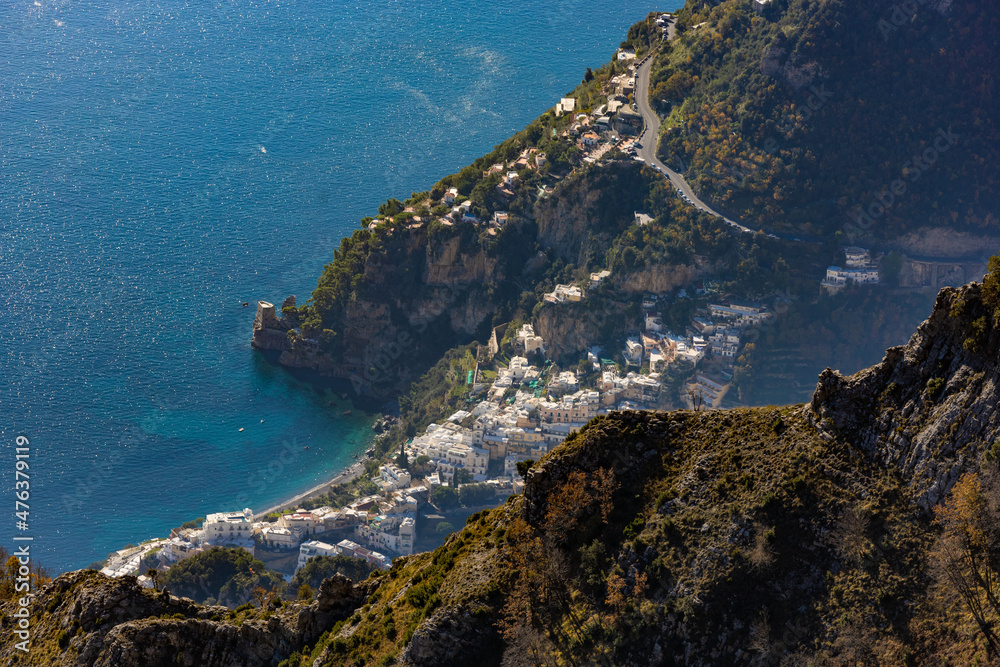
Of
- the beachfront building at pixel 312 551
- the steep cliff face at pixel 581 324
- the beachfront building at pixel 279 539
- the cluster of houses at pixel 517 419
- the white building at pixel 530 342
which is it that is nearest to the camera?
the beachfront building at pixel 312 551

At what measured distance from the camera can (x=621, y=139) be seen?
106375mm

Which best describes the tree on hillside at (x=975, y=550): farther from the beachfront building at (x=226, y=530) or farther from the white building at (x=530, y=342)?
the white building at (x=530, y=342)

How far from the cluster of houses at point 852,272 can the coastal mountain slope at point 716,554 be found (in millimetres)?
73789

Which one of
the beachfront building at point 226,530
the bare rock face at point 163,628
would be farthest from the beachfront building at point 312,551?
the bare rock face at point 163,628

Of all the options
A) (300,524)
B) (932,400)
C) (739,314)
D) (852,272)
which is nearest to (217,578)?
(300,524)

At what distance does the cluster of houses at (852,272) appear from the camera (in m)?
103

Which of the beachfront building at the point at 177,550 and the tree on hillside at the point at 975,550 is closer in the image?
the tree on hillside at the point at 975,550

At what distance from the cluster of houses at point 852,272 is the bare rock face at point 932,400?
7644 centimetres

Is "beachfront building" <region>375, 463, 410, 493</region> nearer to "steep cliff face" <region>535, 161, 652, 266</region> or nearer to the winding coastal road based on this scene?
"steep cliff face" <region>535, 161, 652, 266</region>

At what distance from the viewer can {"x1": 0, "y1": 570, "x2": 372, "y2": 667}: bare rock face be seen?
35.8m

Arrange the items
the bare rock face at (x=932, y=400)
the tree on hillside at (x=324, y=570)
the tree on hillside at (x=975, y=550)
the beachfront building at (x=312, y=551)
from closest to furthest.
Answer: the tree on hillside at (x=975, y=550)
the bare rock face at (x=932, y=400)
the tree on hillside at (x=324, y=570)
the beachfront building at (x=312, y=551)

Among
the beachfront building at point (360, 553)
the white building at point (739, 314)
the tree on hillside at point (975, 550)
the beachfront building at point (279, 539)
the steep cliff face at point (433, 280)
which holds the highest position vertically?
the steep cliff face at point (433, 280)

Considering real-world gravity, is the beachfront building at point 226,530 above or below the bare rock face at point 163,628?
above

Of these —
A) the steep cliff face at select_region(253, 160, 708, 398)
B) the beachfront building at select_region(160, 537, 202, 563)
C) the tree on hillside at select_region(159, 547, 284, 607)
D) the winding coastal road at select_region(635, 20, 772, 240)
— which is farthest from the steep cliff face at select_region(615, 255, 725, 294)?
the beachfront building at select_region(160, 537, 202, 563)
